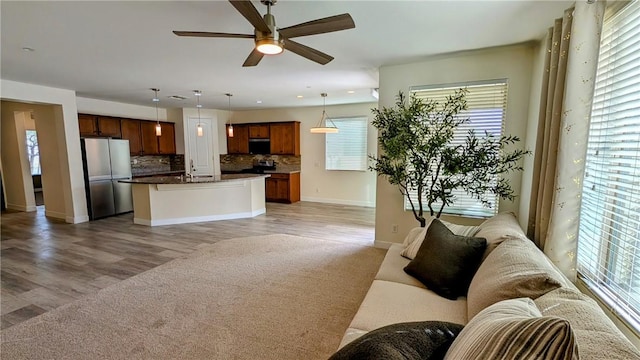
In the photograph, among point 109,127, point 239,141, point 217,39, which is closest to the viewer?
point 217,39

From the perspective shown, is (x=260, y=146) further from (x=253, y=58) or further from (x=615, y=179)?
(x=615, y=179)

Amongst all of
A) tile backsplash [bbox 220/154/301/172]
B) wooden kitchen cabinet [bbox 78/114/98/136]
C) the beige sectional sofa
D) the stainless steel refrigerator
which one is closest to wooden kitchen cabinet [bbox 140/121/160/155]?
A: the stainless steel refrigerator

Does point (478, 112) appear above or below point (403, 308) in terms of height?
above

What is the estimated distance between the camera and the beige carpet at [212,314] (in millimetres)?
2057

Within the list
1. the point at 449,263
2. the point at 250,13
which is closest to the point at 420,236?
the point at 449,263

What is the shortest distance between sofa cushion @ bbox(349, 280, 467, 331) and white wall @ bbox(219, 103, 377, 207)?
5182 millimetres

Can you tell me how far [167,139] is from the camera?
7.70 metres

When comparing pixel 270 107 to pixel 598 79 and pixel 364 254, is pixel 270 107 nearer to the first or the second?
pixel 364 254

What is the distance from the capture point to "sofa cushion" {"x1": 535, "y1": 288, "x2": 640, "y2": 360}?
836 millimetres

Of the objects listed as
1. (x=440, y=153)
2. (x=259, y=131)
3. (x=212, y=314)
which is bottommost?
(x=212, y=314)

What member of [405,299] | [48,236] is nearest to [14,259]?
[48,236]

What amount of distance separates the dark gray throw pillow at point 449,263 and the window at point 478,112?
142 cm

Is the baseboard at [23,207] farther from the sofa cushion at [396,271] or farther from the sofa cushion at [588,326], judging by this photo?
the sofa cushion at [588,326]

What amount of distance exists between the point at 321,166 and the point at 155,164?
15.3 feet
